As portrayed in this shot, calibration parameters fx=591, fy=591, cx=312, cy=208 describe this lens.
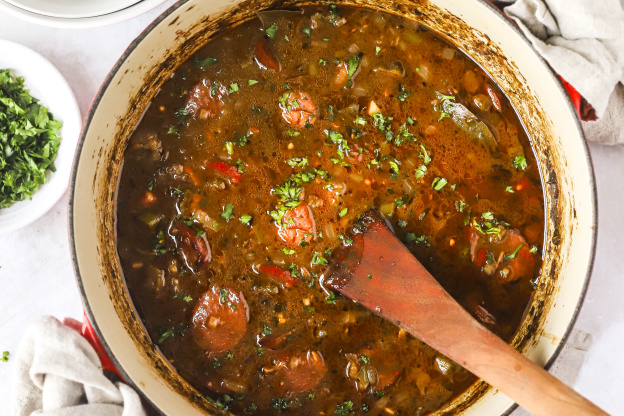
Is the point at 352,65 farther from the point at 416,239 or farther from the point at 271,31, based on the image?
the point at 416,239

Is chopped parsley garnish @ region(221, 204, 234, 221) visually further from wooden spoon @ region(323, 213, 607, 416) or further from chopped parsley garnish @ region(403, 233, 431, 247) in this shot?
chopped parsley garnish @ region(403, 233, 431, 247)

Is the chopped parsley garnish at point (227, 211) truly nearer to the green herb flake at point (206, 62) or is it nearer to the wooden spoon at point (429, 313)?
the wooden spoon at point (429, 313)

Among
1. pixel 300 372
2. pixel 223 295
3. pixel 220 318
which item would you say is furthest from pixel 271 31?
pixel 300 372

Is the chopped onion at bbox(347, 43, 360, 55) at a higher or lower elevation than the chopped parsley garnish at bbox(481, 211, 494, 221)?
higher

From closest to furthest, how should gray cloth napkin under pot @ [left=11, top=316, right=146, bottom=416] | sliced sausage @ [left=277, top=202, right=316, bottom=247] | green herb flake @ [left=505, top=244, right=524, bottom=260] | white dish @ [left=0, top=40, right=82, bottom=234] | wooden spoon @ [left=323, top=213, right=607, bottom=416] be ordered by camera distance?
wooden spoon @ [left=323, top=213, right=607, bottom=416] → gray cloth napkin under pot @ [left=11, top=316, right=146, bottom=416] → sliced sausage @ [left=277, top=202, right=316, bottom=247] → green herb flake @ [left=505, top=244, right=524, bottom=260] → white dish @ [left=0, top=40, right=82, bottom=234]

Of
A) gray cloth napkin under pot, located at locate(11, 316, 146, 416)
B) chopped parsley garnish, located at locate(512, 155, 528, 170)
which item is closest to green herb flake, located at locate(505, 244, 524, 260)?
chopped parsley garnish, located at locate(512, 155, 528, 170)

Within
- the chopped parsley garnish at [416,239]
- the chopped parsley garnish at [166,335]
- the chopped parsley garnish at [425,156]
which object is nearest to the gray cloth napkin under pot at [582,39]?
the chopped parsley garnish at [425,156]

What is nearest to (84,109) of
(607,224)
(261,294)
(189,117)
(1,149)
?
(1,149)

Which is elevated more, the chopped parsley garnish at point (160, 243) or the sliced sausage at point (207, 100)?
the sliced sausage at point (207, 100)
